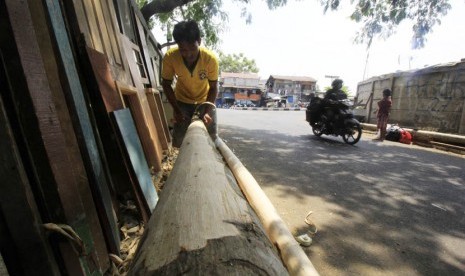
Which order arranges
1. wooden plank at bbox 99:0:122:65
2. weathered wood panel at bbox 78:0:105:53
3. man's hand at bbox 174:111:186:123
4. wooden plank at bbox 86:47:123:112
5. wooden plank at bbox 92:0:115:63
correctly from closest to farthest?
wooden plank at bbox 86:47:123:112 < weathered wood panel at bbox 78:0:105:53 < wooden plank at bbox 92:0:115:63 < wooden plank at bbox 99:0:122:65 < man's hand at bbox 174:111:186:123

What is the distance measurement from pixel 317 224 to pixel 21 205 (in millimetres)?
2526

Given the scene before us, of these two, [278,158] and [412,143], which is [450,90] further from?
[278,158]

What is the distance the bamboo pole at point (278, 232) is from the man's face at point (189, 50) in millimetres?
1553

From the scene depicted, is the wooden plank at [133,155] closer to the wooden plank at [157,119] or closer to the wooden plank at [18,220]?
the wooden plank at [18,220]

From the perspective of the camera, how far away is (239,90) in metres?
46.3

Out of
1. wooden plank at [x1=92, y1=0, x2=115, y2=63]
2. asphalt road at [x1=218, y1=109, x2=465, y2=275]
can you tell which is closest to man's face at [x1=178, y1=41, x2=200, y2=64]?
wooden plank at [x1=92, y1=0, x2=115, y2=63]

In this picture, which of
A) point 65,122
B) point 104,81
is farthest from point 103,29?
point 65,122

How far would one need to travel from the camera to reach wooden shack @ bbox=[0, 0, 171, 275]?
4.02ft

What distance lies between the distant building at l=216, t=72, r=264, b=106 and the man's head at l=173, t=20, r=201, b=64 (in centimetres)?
3962

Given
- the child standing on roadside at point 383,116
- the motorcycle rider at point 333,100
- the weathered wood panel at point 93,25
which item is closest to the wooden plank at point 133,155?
the weathered wood panel at point 93,25

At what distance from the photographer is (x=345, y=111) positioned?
27.0ft

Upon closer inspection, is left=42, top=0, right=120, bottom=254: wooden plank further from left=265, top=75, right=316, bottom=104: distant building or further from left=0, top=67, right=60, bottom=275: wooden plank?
left=265, top=75, right=316, bottom=104: distant building

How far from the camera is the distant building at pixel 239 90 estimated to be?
44059 millimetres

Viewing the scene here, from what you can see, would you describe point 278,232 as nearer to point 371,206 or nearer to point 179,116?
point 371,206
